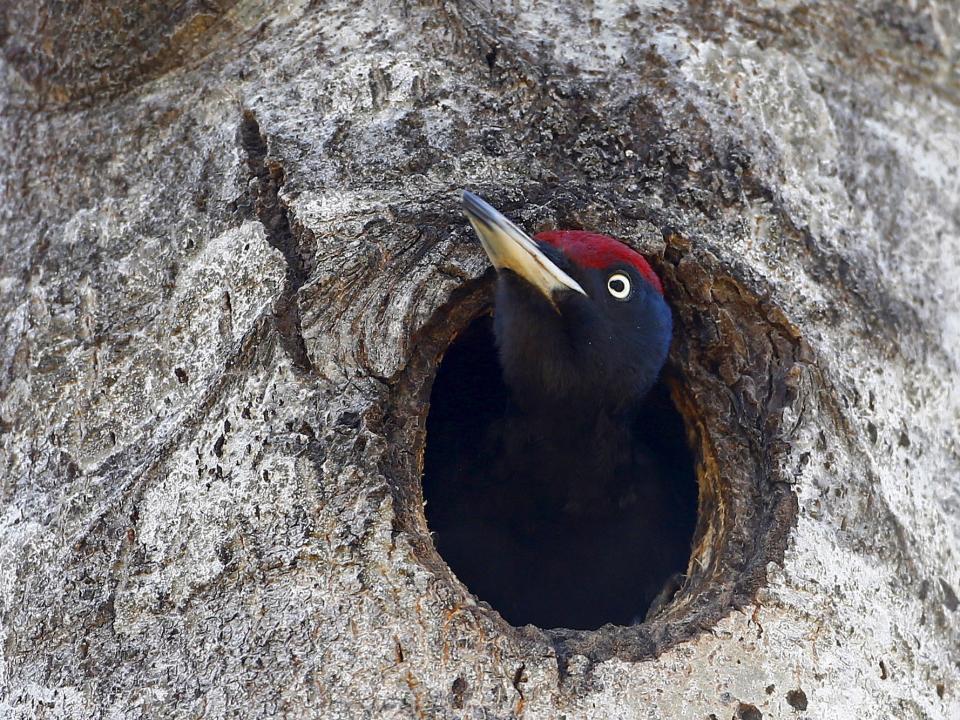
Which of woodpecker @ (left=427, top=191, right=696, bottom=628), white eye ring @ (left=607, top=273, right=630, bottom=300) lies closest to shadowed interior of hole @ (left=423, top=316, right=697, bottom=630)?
woodpecker @ (left=427, top=191, right=696, bottom=628)

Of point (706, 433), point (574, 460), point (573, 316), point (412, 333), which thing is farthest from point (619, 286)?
point (574, 460)

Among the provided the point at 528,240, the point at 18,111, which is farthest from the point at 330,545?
the point at 18,111

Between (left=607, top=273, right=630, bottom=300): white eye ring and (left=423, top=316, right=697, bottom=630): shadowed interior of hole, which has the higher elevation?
(left=607, top=273, right=630, bottom=300): white eye ring

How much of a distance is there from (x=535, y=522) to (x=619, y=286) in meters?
1.13

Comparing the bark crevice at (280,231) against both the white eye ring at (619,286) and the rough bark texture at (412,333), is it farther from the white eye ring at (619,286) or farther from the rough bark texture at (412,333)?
the white eye ring at (619,286)

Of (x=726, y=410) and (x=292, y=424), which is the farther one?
(x=726, y=410)

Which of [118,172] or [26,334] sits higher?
[118,172]

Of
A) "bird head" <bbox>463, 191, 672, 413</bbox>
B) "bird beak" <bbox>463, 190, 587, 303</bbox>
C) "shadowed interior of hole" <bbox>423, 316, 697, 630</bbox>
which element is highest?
"bird beak" <bbox>463, 190, 587, 303</bbox>

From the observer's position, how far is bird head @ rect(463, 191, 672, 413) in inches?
115

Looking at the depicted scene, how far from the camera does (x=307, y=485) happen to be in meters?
2.45

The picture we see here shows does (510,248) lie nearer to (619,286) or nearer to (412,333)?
(412,333)

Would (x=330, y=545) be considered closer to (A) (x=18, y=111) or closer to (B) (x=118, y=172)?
(B) (x=118, y=172)

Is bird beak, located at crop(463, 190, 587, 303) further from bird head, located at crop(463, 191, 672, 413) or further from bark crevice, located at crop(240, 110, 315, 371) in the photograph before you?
bark crevice, located at crop(240, 110, 315, 371)

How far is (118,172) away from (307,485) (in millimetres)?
1076
